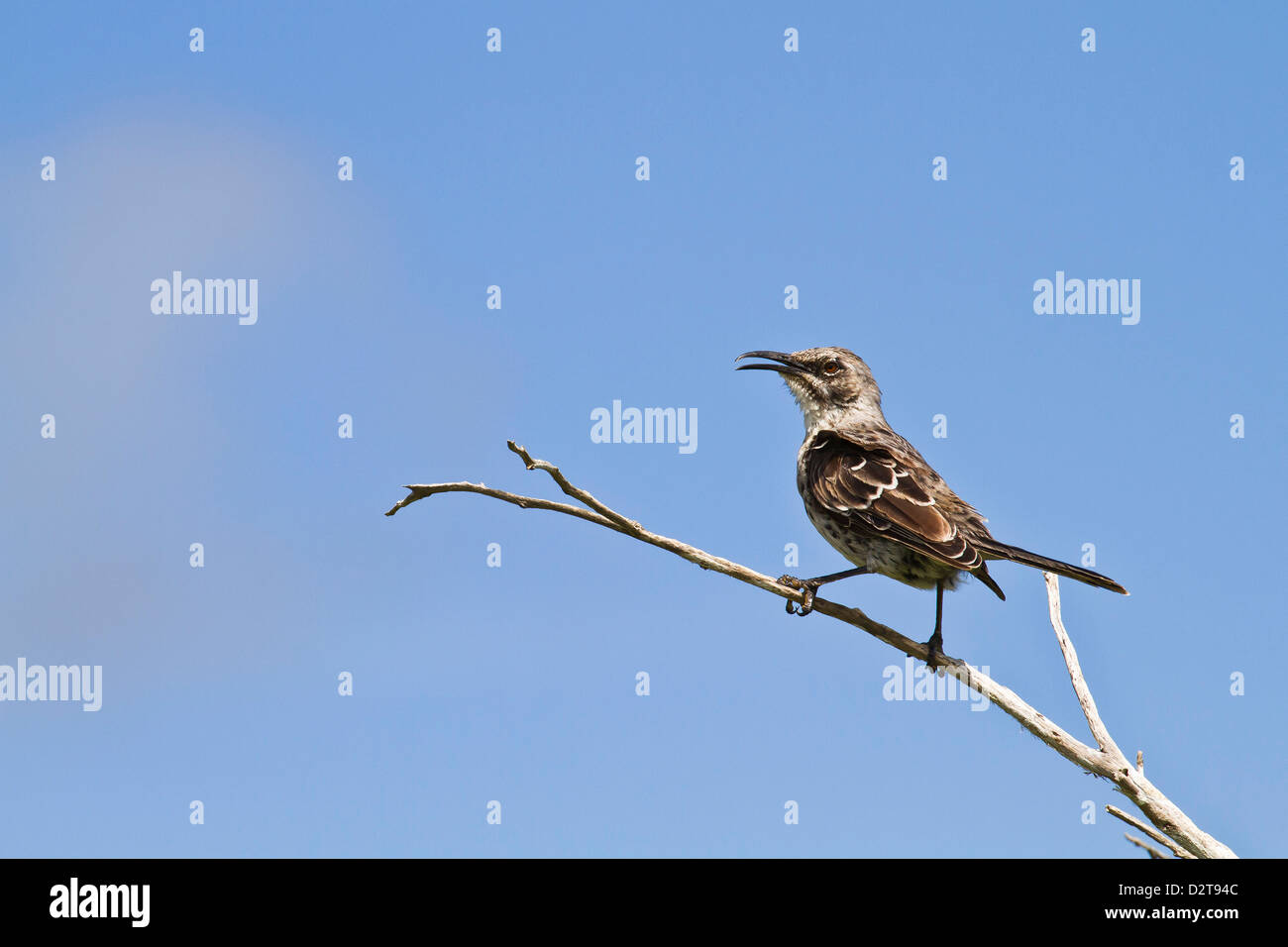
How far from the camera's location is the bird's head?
969 centimetres

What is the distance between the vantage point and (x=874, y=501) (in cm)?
793

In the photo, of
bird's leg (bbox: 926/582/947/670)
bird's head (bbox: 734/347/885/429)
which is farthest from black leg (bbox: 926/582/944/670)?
bird's head (bbox: 734/347/885/429)

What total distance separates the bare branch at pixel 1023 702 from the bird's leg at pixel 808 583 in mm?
622

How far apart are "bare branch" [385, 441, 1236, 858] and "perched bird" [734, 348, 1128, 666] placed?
0.86 m

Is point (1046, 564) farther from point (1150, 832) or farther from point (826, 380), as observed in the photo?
point (826, 380)

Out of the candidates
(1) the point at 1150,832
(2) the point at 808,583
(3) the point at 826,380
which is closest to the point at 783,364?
(3) the point at 826,380

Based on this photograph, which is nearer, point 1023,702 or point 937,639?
point 1023,702

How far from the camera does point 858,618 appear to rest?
Answer: 604cm

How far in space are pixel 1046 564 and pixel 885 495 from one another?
4.54ft

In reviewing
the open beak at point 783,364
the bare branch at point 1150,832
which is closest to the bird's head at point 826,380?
the open beak at point 783,364

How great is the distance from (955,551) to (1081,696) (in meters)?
1.65

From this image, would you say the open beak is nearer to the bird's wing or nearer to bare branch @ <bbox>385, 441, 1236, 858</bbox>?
the bird's wing

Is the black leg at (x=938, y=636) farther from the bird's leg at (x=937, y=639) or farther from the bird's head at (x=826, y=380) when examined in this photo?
the bird's head at (x=826, y=380)

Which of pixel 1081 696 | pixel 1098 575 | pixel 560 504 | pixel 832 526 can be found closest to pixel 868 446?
pixel 832 526
